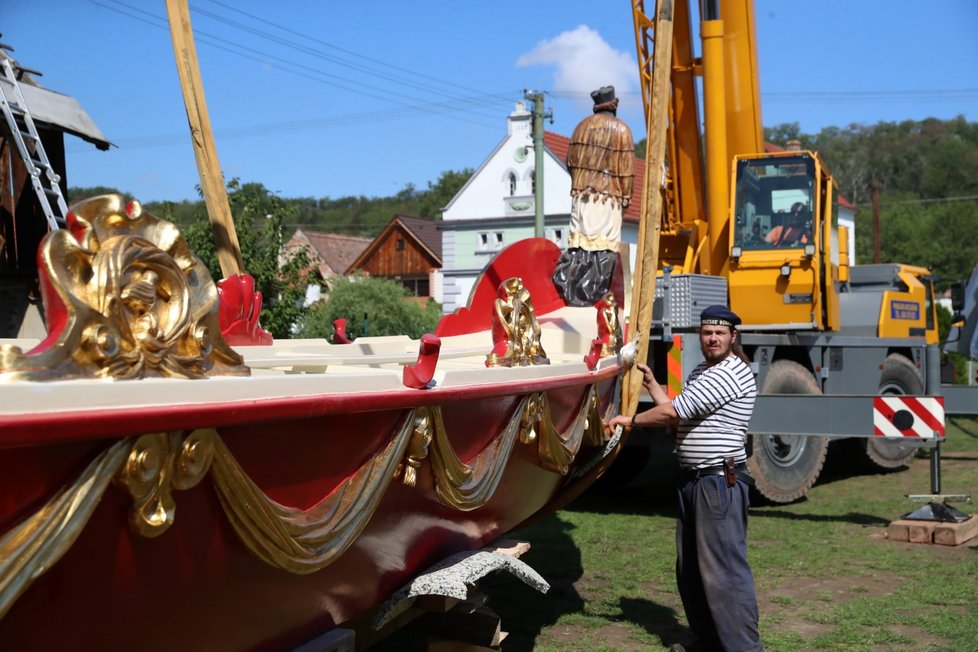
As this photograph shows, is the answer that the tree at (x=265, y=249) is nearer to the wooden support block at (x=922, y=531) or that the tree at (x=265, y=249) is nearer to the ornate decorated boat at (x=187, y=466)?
the wooden support block at (x=922, y=531)

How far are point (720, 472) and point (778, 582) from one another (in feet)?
6.04

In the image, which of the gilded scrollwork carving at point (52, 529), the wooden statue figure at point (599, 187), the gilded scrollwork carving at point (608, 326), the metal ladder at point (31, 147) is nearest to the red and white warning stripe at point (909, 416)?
the wooden statue figure at point (599, 187)

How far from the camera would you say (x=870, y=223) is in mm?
65938

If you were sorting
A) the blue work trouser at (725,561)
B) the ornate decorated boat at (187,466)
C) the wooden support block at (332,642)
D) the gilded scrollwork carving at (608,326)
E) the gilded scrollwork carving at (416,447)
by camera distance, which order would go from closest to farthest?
1. the ornate decorated boat at (187,466)
2. the wooden support block at (332,642)
3. the gilded scrollwork carving at (416,447)
4. the blue work trouser at (725,561)
5. the gilded scrollwork carving at (608,326)

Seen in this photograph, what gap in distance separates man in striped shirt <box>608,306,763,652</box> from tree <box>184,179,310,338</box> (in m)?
6.58

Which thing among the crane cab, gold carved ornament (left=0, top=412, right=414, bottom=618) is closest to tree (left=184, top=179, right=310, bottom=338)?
the crane cab

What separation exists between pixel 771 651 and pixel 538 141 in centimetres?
1219

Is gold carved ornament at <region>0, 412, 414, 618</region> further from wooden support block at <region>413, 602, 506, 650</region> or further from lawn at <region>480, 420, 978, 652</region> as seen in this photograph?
lawn at <region>480, 420, 978, 652</region>

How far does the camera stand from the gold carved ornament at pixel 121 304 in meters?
2.03

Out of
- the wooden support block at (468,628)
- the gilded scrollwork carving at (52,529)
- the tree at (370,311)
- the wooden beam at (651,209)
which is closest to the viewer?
the gilded scrollwork carving at (52,529)

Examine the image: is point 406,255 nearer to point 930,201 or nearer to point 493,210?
point 493,210

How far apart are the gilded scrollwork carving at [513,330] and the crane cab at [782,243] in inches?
177

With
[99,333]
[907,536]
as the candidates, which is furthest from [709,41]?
[99,333]

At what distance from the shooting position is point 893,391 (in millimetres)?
10133
